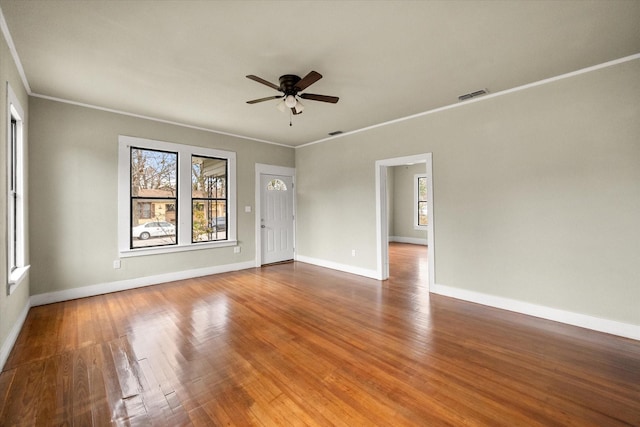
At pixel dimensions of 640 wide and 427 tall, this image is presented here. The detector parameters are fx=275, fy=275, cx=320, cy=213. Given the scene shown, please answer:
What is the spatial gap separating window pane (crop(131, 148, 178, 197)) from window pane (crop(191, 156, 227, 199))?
33 cm

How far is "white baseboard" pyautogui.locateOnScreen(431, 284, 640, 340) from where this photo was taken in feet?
9.08

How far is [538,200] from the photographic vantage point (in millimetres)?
3266

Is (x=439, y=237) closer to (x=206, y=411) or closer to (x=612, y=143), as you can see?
(x=612, y=143)

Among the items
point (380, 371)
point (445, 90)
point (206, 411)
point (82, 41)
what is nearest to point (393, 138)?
point (445, 90)

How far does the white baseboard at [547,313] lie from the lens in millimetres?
2768

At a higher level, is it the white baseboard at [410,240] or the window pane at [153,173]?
the window pane at [153,173]

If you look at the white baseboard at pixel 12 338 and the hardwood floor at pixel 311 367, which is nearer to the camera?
the hardwood floor at pixel 311 367

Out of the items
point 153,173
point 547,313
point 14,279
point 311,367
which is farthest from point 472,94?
point 14,279

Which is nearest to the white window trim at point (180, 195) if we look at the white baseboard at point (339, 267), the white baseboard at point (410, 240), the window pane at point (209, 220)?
the window pane at point (209, 220)

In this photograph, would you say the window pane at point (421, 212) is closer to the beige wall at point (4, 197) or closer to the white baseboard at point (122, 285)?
the white baseboard at point (122, 285)

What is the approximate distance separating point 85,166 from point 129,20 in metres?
2.79

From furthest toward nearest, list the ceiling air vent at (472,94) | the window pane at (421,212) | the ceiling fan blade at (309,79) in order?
the window pane at (421,212), the ceiling air vent at (472,94), the ceiling fan blade at (309,79)

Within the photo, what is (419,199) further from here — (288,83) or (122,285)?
(122,285)

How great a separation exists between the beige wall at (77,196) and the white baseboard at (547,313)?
4726 millimetres
